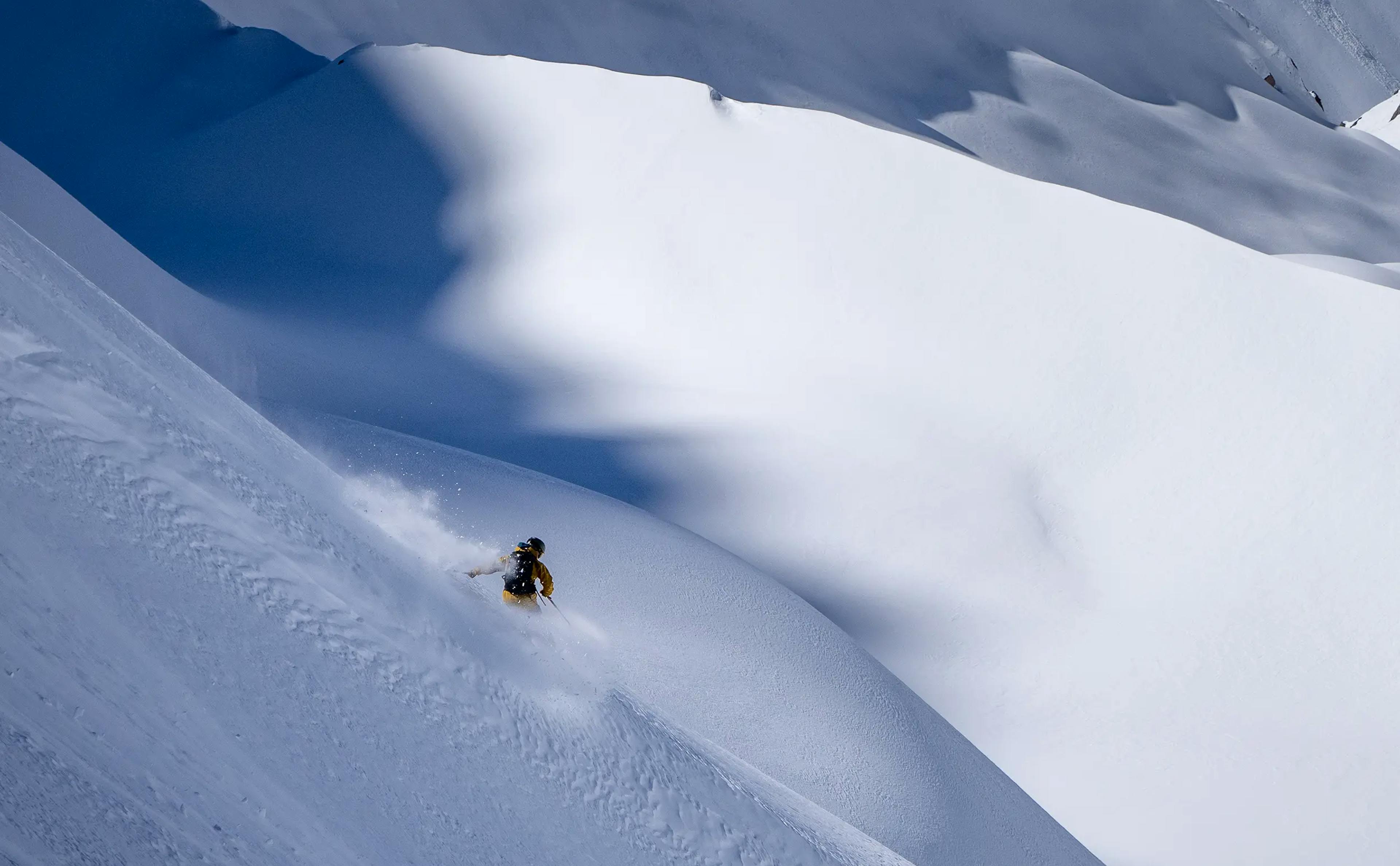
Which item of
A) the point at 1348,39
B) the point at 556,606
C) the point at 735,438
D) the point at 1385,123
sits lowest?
the point at 556,606

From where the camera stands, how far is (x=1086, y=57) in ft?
116

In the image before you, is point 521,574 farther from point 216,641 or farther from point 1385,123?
point 1385,123

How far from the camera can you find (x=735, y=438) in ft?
47.6

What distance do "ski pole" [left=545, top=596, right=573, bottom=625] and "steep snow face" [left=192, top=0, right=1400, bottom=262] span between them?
20697 millimetres

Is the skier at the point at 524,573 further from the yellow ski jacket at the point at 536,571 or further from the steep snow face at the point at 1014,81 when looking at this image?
the steep snow face at the point at 1014,81

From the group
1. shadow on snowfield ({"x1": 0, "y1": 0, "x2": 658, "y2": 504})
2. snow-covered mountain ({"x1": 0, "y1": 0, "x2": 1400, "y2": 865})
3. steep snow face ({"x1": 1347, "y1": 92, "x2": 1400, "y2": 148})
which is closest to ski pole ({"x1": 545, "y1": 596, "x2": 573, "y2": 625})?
snow-covered mountain ({"x1": 0, "y1": 0, "x2": 1400, "y2": 865})

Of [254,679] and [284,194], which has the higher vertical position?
[284,194]

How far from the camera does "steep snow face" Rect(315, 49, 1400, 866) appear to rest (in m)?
10.7

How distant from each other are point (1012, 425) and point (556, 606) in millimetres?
8220

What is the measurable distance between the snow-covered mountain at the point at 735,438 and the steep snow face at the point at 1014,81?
9.19 ft

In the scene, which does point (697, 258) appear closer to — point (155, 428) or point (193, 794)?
point (155, 428)

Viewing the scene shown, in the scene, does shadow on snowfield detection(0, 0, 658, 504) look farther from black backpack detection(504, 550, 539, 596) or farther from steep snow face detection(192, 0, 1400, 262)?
black backpack detection(504, 550, 539, 596)

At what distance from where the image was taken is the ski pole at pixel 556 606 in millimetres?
7227

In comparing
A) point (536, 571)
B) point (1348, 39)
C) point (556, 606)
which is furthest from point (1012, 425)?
point (1348, 39)
